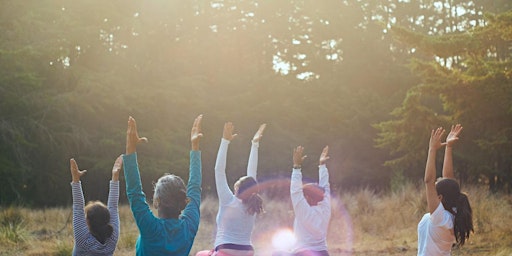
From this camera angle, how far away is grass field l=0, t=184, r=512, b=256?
11.6m

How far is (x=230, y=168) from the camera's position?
2909 cm

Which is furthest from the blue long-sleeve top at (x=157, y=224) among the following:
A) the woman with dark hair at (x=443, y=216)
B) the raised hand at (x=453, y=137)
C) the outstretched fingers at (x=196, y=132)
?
the raised hand at (x=453, y=137)

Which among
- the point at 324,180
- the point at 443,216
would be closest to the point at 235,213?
the point at 324,180

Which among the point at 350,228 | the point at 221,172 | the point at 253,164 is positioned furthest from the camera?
the point at 350,228

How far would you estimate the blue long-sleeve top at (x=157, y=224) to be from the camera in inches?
144

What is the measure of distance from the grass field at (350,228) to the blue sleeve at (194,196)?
6.58 m

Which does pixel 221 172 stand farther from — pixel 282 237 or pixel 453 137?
pixel 282 237

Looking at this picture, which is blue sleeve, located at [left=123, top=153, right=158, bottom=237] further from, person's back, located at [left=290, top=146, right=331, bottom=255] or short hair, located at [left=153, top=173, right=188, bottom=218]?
person's back, located at [left=290, top=146, right=331, bottom=255]

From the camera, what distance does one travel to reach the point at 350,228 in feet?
47.9

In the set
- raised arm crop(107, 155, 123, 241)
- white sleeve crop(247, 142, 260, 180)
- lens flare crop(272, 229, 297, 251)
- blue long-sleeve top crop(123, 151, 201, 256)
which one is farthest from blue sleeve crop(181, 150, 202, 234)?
lens flare crop(272, 229, 297, 251)

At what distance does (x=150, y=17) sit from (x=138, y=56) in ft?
5.99

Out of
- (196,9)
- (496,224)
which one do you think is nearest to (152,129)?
(196,9)

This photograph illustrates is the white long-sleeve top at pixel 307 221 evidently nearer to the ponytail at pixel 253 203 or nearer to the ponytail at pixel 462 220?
the ponytail at pixel 253 203

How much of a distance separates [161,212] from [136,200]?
18 centimetres
